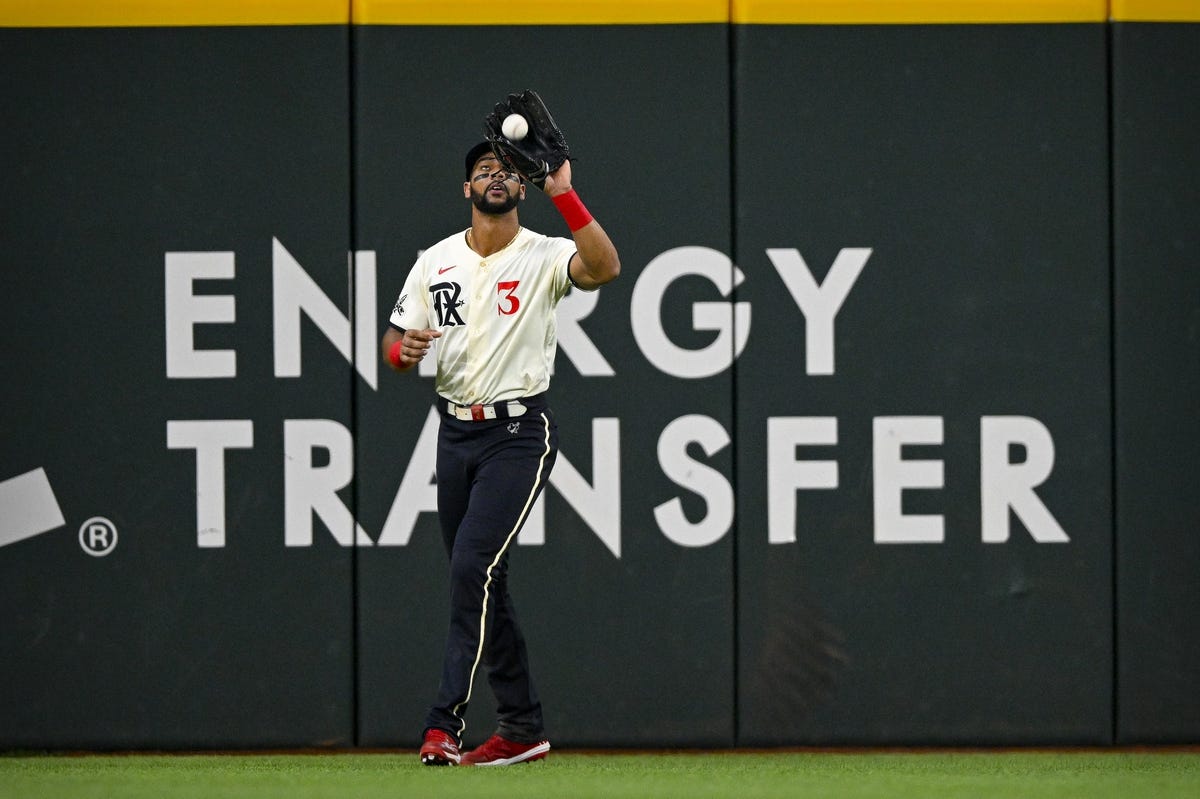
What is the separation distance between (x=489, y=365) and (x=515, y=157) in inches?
26.3

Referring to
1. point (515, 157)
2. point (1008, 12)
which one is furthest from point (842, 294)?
point (515, 157)

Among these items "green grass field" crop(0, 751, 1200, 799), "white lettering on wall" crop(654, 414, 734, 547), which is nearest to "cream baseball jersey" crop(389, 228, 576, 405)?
"white lettering on wall" crop(654, 414, 734, 547)

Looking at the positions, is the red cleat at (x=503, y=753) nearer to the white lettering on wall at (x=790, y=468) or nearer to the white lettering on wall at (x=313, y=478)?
the white lettering on wall at (x=313, y=478)

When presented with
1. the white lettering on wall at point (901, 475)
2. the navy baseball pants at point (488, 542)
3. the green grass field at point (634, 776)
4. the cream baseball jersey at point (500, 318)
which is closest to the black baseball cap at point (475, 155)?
the cream baseball jersey at point (500, 318)

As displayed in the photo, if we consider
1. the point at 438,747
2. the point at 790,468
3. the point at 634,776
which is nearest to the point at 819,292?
the point at 790,468

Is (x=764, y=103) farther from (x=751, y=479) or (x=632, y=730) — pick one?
(x=632, y=730)

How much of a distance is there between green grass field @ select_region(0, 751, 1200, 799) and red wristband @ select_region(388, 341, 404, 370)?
1.24 meters

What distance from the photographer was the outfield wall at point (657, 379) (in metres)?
5.83

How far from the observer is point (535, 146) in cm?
481

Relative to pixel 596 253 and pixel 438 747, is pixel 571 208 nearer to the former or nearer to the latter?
pixel 596 253

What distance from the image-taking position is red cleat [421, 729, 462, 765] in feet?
15.9

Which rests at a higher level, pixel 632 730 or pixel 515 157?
pixel 515 157

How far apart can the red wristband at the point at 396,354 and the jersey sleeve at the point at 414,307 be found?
0.12 metres

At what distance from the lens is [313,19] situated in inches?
229
